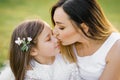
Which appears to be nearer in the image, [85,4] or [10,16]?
[85,4]

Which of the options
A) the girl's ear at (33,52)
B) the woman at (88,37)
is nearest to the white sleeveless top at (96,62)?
the woman at (88,37)

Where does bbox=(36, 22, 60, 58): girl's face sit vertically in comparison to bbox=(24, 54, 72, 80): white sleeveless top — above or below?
above

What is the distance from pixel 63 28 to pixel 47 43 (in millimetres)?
202

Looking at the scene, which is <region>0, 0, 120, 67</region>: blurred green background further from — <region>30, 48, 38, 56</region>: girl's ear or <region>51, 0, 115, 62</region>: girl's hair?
<region>51, 0, 115, 62</region>: girl's hair

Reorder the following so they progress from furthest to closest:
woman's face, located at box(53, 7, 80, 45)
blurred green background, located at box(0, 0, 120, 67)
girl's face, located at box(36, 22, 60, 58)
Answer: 1. blurred green background, located at box(0, 0, 120, 67)
2. girl's face, located at box(36, 22, 60, 58)
3. woman's face, located at box(53, 7, 80, 45)

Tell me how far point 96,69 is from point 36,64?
1.65 ft

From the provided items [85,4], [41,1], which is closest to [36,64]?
[85,4]

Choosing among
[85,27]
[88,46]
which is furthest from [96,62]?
[85,27]

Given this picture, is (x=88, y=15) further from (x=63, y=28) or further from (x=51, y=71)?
(x=51, y=71)

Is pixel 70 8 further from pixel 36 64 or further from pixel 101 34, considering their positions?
pixel 36 64

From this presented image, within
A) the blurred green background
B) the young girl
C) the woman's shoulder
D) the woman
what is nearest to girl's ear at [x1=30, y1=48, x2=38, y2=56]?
the young girl

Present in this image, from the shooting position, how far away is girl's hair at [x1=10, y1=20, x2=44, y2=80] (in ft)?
11.5

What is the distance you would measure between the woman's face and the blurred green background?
14.6 ft

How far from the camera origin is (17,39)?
3.51 m
